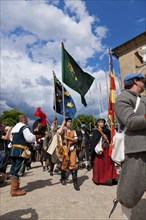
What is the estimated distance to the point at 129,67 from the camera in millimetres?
20188

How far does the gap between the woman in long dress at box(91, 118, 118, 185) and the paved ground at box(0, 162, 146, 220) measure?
0.84 ft

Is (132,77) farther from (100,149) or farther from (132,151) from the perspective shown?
(100,149)

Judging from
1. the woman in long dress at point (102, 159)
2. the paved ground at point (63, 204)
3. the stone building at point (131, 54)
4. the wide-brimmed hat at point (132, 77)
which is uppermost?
the stone building at point (131, 54)

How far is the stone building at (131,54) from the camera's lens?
19.5 meters

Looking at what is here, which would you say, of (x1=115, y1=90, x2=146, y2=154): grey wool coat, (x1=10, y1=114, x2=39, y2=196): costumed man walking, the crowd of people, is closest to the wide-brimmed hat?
the crowd of people

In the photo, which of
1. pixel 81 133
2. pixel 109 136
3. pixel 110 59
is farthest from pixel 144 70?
pixel 109 136

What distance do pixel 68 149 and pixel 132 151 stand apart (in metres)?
4.12

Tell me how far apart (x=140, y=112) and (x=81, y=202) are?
285 centimetres

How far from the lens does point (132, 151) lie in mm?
2246

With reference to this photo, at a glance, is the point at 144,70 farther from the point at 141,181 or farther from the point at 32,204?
the point at 141,181

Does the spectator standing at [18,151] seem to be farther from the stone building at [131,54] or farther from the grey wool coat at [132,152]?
the stone building at [131,54]

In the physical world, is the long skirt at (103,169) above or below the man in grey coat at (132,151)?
below

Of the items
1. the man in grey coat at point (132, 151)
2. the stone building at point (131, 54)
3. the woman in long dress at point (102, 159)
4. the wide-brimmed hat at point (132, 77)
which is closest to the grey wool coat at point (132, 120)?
the man in grey coat at point (132, 151)

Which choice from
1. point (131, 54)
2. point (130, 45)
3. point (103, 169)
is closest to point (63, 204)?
point (103, 169)
